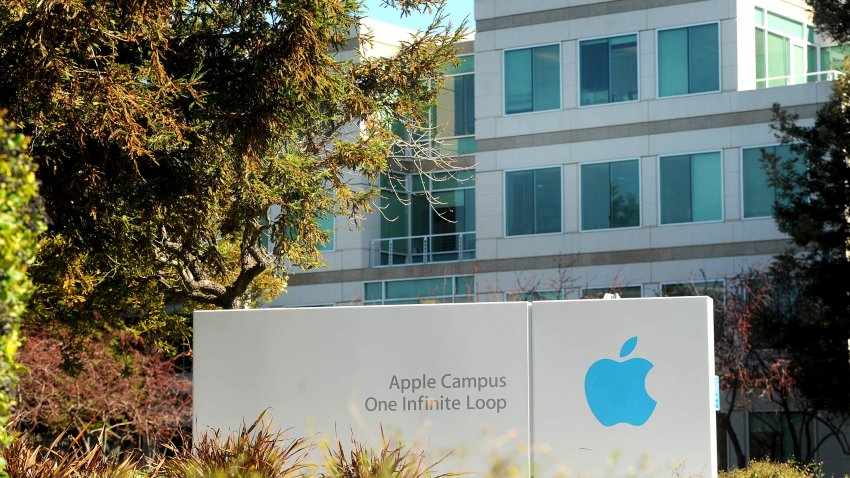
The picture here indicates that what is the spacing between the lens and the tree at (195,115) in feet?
44.9

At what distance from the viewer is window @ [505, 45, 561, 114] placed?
39.2m

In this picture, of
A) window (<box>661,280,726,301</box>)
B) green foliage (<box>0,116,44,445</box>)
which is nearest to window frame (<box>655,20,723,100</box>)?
window (<box>661,280,726,301</box>)

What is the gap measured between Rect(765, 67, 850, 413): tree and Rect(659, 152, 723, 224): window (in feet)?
19.2

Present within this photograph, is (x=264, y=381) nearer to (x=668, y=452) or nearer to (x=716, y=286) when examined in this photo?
(x=668, y=452)

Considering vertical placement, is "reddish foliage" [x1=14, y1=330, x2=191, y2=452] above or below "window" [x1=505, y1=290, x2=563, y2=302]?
below

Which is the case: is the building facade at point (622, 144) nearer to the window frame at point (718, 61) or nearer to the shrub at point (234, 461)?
the window frame at point (718, 61)

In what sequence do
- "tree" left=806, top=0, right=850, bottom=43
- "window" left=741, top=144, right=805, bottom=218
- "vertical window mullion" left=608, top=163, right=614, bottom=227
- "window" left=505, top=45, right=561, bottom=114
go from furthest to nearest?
"window" left=505, top=45, right=561, bottom=114 → "vertical window mullion" left=608, top=163, right=614, bottom=227 → "window" left=741, top=144, right=805, bottom=218 → "tree" left=806, top=0, right=850, bottom=43

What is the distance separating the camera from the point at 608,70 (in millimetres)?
38531

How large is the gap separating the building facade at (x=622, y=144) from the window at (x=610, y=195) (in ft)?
0.13

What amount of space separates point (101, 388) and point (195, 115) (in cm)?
2164

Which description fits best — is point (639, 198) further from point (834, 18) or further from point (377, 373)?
point (377, 373)

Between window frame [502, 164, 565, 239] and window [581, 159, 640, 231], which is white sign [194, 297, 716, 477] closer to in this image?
window [581, 159, 640, 231]

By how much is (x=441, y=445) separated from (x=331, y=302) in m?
29.0

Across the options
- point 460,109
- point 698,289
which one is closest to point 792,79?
point 698,289
